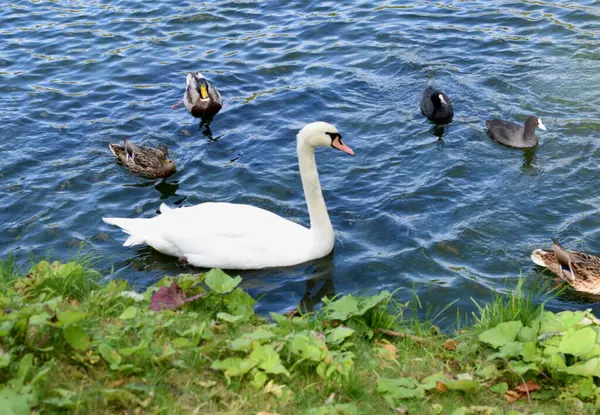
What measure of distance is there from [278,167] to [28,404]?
6.63 m

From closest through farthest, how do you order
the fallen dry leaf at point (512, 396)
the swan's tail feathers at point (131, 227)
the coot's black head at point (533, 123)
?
the fallen dry leaf at point (512, 396) < the swan's tail feathers at point (131, 227) < the coot's black head at point (533, 123)

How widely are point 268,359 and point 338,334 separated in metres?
0.68

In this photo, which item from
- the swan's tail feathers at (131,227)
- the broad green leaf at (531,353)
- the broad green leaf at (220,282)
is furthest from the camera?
the swan's tail feathers at (131,227)

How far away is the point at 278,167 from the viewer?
35.0ft

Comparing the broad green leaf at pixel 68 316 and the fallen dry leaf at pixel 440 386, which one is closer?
the broad green leaf at pixel 68 316

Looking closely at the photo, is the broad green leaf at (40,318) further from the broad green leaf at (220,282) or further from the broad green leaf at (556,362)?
the broad green leaf at (556,362)

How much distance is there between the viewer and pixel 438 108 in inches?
445

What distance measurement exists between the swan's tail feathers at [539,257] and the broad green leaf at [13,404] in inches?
213

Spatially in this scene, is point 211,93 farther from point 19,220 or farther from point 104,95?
point 19,220

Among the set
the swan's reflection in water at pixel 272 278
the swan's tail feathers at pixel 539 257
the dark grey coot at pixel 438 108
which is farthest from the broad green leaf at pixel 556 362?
the dark grey coot at pixel 438 108

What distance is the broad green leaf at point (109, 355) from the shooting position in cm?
492

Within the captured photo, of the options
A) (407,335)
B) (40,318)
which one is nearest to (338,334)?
(407,335)

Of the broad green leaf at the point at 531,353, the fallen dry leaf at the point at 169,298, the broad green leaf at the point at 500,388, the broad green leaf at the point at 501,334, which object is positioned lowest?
the broad green leaf at the point at 500,388

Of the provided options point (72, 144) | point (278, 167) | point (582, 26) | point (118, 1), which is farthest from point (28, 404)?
point (118, 1)
